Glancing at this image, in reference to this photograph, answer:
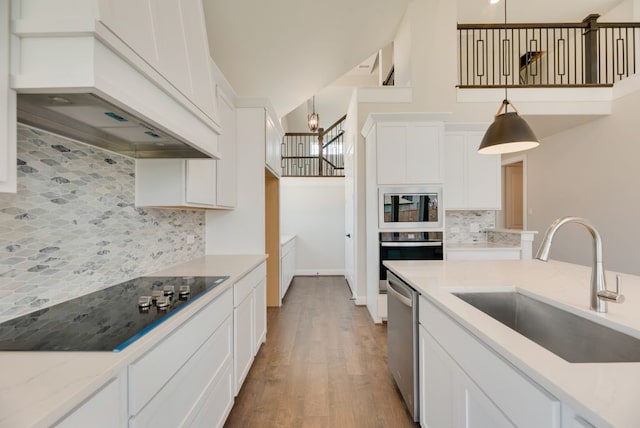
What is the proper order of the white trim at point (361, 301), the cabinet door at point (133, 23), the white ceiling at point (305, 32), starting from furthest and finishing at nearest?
1. the white trim at point (361, 301)
2. the white ceiling at point (305, 32)
3. the cabinet door at point (133, 23)

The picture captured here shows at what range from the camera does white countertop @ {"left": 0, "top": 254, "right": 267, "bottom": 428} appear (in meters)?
0.59

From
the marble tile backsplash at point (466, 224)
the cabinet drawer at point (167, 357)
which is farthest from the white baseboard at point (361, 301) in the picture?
the cabinet drawer at point (167, 357)

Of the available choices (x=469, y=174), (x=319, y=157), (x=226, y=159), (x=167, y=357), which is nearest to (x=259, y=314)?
(x=226, y=159)

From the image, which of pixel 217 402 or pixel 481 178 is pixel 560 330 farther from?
pixel 481 178

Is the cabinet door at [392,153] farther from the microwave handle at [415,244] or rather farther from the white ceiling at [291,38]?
the white ceiling at [291,38]

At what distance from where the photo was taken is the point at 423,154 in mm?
3436

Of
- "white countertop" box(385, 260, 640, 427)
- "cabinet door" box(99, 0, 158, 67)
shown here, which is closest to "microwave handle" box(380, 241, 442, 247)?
"white countertop" box(385, 260, 640, 427)

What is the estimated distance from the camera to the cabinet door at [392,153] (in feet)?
11.3

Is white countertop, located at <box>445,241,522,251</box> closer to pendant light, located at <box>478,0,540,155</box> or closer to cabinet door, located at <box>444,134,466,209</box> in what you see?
cabinet door, located at <box>444,134,466,209</box>

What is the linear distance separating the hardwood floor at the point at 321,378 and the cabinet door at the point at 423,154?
1.83m

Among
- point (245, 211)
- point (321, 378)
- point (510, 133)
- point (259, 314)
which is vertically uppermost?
point (510, 133)

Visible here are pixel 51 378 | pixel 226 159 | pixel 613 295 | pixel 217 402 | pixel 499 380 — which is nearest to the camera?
pixel 51 378

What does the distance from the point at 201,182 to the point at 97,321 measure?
3.85 feet

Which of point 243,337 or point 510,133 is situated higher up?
point 510,133
